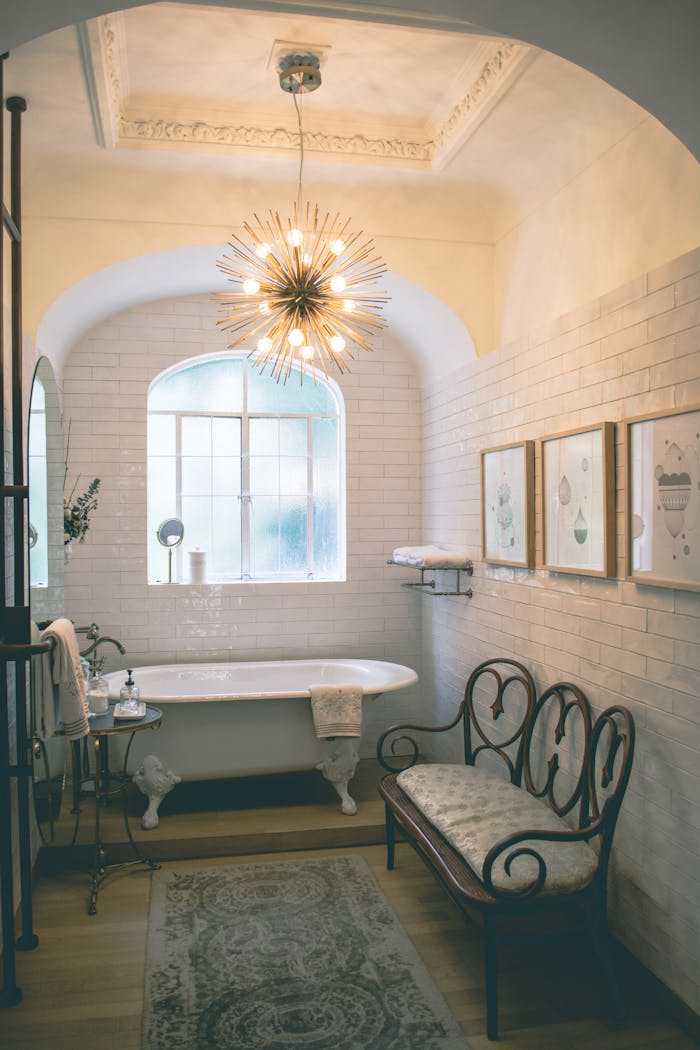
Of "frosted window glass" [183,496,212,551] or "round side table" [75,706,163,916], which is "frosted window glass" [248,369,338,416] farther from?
"round side table" [75,706,163,916]

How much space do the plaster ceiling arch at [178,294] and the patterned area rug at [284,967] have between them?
9.35 feet

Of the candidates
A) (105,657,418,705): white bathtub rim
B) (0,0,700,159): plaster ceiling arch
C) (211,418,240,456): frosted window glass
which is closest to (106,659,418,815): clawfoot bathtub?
(105,657,418,705): white bathtub rim

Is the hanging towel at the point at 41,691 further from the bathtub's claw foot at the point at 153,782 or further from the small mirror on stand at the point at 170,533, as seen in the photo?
the small mirror on stand at the point at 170,533

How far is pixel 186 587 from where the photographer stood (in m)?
5.31

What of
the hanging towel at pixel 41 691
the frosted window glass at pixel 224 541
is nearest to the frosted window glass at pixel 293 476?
the frosted window glass at pixel 224 541

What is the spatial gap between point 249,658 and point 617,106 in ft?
12.3

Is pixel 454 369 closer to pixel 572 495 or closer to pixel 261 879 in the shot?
pixel 572 495

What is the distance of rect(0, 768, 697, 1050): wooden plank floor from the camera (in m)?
2.64

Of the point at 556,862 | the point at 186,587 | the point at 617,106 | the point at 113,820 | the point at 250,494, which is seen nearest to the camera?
the point at 556,862

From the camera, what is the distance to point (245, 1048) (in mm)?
2559

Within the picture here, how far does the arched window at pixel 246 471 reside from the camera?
555cm

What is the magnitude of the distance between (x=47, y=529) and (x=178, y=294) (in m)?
1.73

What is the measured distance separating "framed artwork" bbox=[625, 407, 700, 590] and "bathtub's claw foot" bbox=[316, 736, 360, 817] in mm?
2050

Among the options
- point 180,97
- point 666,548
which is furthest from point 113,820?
point 180,97
